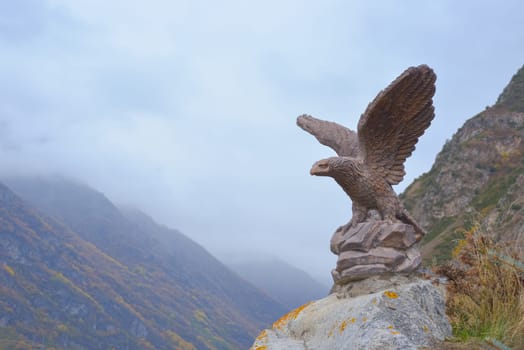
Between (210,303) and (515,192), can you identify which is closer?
(515,192)

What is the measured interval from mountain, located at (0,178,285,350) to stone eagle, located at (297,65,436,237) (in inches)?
2832

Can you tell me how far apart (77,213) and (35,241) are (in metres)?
66.9

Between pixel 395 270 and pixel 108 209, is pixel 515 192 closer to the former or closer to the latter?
pixel 395 270

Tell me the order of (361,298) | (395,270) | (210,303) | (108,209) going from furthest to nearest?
(108,209)
(210,303)
(395,270)
(361,298)

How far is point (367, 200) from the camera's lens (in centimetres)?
847

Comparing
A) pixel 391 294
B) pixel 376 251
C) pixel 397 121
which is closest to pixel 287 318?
pixel 376 251

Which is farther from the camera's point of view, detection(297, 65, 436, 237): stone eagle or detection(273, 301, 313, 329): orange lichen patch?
detection(273, 301, 313, 329): orange lichen patch

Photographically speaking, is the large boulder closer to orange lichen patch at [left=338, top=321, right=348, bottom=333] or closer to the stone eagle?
orange lichen patch at [left=338, top=321, right=348, bottom=333]

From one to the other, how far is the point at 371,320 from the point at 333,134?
13.6 ft

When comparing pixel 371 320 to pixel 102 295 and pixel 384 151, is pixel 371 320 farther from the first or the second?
pixel 102 295

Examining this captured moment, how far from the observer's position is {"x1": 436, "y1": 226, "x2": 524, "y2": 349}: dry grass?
6.00m

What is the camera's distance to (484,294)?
6711mm

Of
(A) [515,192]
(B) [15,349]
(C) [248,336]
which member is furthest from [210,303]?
(A) [515,192]

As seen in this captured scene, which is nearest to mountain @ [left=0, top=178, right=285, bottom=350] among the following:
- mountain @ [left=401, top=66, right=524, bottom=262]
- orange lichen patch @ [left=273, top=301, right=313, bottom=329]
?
mountain @ [left=401, top=66, right=524, bottom=262]
